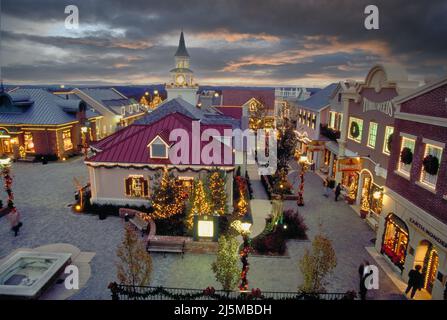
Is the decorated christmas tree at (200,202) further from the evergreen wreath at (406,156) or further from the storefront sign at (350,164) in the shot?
the storefront sign at (350,164)

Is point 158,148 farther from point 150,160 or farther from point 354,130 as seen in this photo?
point 354,130

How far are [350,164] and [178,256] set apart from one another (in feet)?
48.9

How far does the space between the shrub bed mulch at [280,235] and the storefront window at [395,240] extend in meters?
Result: 4.56

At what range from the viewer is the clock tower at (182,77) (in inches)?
1596

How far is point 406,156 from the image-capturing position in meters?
15.1

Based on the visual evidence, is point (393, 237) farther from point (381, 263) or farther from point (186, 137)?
point (186, 137)

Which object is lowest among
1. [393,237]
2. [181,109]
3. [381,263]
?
[381,263]

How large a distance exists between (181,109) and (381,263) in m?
21.7

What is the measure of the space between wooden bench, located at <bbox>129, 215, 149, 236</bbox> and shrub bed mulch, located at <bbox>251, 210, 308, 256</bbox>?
6894mm

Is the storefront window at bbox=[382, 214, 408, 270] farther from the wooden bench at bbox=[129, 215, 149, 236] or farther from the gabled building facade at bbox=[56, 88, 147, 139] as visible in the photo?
the gabled building facade at bbox=[56, 88, 147, 139]

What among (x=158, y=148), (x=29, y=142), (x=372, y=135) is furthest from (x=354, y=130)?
(x=29, y=142)

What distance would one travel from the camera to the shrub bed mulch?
1755cm
